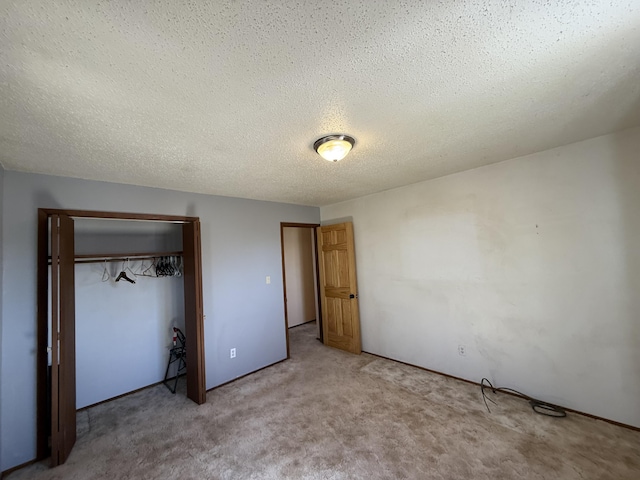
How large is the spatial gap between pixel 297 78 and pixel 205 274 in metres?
2.67

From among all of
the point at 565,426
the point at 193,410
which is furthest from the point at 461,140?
the point at 193,410

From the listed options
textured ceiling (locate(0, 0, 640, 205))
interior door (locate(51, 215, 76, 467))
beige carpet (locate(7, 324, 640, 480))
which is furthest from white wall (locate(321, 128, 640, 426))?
interior door (locate(51, 215, 76, 467))

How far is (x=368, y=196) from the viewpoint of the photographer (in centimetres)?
392

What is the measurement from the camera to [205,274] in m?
3.23

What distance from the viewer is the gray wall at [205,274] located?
209cm

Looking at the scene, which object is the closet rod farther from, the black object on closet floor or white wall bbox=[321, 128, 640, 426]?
white wall bbox=[321, 128, 640, 426]

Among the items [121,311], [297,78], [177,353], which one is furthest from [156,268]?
[297,78]

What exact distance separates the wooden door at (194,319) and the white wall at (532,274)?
247 centimetres

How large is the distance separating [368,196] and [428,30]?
291 centimetres

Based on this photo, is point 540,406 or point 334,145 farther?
point 540,406

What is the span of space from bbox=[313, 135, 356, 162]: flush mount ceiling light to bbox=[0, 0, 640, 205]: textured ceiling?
6 centimetres

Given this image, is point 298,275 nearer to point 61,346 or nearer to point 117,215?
point 117,215

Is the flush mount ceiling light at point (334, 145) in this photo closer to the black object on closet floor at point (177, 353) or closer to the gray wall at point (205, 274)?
the gray wall at point (205, 274)

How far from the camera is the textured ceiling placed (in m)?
0.94
